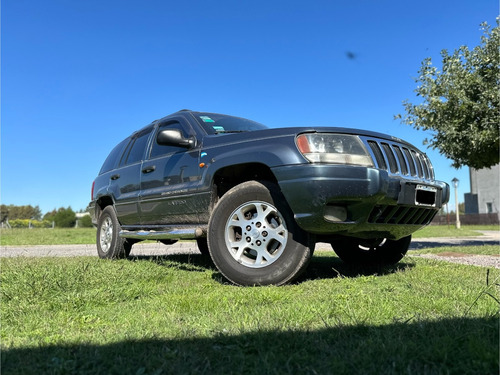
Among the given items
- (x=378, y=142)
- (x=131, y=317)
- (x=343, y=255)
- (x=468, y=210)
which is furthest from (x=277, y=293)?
(x=468, y=210)

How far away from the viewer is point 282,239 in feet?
11.8

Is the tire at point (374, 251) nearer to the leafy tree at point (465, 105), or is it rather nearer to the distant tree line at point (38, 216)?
the leafy tree at point (465, 105)

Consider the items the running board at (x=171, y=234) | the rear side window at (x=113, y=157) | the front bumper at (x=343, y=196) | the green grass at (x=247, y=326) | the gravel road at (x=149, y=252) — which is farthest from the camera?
the rear side window at (x=113, y=157)

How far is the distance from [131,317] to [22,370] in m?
0.86

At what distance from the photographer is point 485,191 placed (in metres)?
40.2

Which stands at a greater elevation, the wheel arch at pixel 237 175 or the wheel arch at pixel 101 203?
the wheel arch at pixel 237 175

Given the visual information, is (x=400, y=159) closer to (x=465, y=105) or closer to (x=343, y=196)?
(x=343, y=196)

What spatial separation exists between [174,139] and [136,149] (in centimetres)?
174

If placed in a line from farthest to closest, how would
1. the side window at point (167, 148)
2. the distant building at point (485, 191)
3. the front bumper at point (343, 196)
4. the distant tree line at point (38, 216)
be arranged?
the distant tree line at point (38, 216), the distant building at point (485, 191), the side window at point (167, 148), the front bumper at point (343, 196)

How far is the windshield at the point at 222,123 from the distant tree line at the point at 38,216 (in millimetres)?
33631

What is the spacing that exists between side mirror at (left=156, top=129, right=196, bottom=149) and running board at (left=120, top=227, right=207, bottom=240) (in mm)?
941

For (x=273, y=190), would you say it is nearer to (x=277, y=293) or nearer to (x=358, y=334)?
(x=277, y=293)

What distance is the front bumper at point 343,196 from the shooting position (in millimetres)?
3338

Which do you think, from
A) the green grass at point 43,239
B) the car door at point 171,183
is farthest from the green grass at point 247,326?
the green grass at point 43,239
